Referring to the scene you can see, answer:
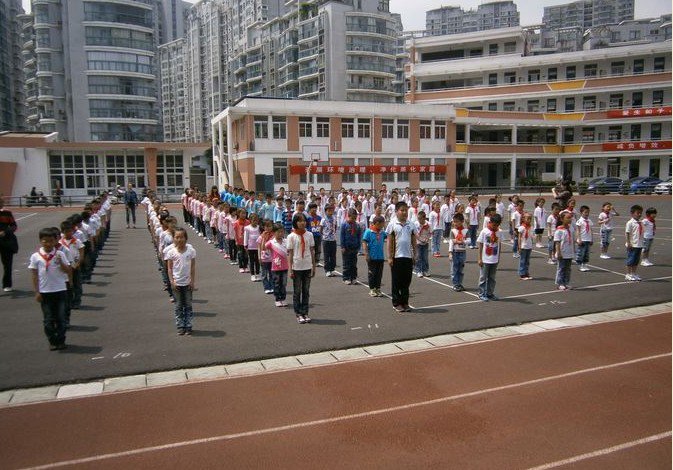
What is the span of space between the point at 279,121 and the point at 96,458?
39.3 meters

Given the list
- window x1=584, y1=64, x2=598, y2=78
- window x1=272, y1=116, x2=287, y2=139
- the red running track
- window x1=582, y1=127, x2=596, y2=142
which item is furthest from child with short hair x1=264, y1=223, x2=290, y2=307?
window x1=584, y1=64, x2=598, y2=78

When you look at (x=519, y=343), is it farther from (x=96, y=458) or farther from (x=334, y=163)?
(x=334, y=163)

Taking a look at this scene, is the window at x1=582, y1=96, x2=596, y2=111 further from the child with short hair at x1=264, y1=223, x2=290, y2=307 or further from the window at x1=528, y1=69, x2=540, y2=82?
the child with short hair at x1=264, y1=223, x2=290, y2=307

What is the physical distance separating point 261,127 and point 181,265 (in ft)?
114

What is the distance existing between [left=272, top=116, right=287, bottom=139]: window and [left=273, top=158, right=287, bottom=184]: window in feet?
6.48

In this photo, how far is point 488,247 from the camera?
10812 mm

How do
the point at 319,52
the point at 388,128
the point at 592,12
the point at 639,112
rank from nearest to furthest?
the point at 388,128 → the point at 639,112 → the point at 319,52 → the point at 592,12

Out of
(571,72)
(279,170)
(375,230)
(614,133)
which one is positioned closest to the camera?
(375,230)

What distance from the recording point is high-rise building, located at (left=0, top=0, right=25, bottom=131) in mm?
77312

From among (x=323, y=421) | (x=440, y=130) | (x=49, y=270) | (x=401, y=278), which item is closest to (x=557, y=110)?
(x=440, y=130)

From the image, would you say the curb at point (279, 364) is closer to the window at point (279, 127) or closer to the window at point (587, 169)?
the window at point (279, 127)

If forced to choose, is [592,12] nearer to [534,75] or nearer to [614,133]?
[534,75]

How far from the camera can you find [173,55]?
435ft

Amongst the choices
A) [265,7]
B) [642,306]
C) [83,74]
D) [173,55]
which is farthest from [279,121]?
[173,55]
